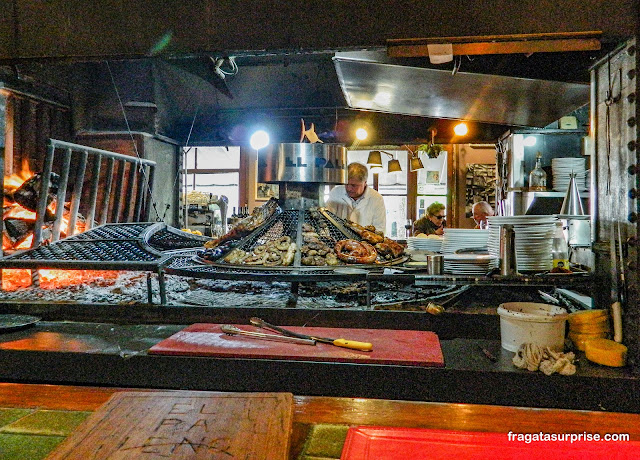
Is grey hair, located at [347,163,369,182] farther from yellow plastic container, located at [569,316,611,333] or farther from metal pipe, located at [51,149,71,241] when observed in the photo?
yellow plastic container, located at [569,316,611,333]

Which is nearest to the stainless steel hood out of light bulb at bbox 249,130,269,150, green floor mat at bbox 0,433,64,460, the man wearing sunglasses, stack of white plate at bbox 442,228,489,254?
stack of white plate at bbox 442,228,489,254

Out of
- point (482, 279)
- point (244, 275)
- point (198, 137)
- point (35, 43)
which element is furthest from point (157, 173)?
point (482, 279)

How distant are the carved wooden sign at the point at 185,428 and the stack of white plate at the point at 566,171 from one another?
7.53m

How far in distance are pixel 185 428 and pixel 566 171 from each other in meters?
7.92

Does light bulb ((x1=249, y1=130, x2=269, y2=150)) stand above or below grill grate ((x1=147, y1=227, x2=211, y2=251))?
above

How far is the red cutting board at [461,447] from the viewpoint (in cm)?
114

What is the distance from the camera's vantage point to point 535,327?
225 cm

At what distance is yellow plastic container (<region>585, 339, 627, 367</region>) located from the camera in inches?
86.1

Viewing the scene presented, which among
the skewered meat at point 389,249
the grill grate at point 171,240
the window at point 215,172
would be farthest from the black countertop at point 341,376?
the window at point 215,172

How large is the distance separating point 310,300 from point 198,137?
616 cm

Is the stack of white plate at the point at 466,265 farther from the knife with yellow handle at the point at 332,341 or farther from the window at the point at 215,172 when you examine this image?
the window at the point at 215,172

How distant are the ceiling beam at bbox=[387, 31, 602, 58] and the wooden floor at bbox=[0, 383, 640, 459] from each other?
1.75 metres

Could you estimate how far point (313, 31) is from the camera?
2494 millimetres

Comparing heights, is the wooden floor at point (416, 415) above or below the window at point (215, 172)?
below
